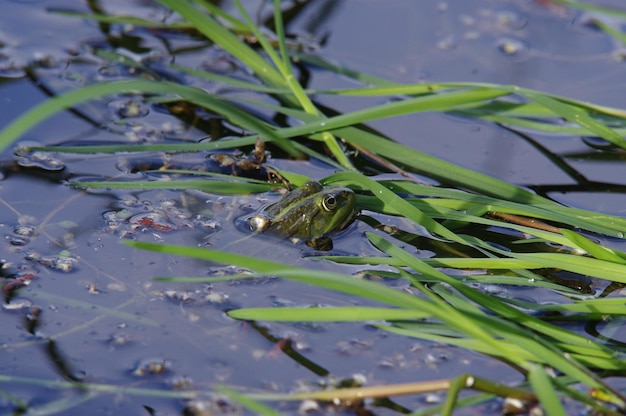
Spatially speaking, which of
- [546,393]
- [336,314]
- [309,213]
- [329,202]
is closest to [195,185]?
[309,213]

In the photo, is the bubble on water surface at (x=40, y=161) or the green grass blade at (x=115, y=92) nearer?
the green grass blade at (x=115, y=92)

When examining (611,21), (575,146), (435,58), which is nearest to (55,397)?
(575,146)

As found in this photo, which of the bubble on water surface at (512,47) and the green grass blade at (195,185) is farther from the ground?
the bubble on water surface at (512,47)

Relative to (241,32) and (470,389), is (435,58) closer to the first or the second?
(241,32)

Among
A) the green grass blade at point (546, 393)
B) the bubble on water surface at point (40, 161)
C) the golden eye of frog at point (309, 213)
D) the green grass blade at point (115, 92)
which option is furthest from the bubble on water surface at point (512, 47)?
the green grass blade at point (546, 393)

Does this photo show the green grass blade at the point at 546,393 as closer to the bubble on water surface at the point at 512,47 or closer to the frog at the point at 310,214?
the frog at the point at 310,214

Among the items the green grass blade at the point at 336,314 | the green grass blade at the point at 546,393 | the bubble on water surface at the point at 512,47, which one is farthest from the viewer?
the bubble on water surface at the point at 512,47

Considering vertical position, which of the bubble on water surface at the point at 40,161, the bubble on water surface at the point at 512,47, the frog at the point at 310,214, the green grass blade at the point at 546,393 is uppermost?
the bubble on water surface at the point at 512,47

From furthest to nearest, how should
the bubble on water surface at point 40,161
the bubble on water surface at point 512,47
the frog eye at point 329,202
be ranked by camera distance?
the bubble on water surface at point 512,47, the bubble on water surface at point 40,161, the frog eye at point 329,202

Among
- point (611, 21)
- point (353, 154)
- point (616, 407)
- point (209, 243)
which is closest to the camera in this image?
Result: point (616, 407)
